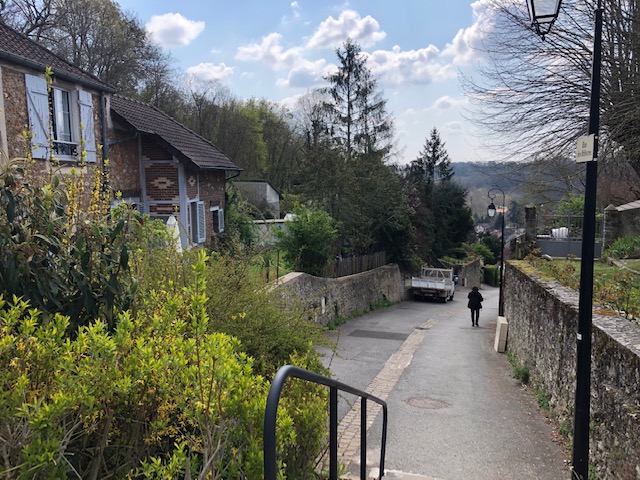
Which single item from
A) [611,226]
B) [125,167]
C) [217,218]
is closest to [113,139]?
[125,167]

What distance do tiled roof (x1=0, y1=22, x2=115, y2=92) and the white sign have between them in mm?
9557

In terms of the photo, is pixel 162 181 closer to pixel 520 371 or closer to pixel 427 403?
pixel 427 403

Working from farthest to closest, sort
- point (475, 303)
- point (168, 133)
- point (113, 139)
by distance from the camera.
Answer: point (475, 303), point (168, 133), point (113, 139)

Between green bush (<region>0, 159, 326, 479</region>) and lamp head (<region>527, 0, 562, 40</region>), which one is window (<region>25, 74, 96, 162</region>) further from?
lamp head (<region>527, 0, 562, 40</region>)

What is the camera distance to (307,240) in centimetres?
1762

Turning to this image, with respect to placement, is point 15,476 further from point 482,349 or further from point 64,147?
point 482,349

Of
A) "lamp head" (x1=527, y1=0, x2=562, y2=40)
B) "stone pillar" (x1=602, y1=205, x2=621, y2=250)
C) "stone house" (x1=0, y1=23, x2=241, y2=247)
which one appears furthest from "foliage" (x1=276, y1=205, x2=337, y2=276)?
"lamp head" (x1=527, y1=0, x2=562, y2=40)

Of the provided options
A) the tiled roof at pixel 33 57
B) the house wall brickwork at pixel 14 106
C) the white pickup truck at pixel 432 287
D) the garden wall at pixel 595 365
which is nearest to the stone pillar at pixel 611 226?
the garden wall at pixel 595 365

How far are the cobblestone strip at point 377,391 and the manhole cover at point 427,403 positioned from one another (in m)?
0.52

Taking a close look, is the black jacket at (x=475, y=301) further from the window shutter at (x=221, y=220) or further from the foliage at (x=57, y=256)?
the foliage at (x=57, y=256)

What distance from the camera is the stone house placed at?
9.80m

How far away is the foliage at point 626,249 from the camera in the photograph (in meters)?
15.9

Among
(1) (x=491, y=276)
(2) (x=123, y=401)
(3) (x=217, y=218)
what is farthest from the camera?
(1) (x=491, y=276)

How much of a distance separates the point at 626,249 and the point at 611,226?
368cm
